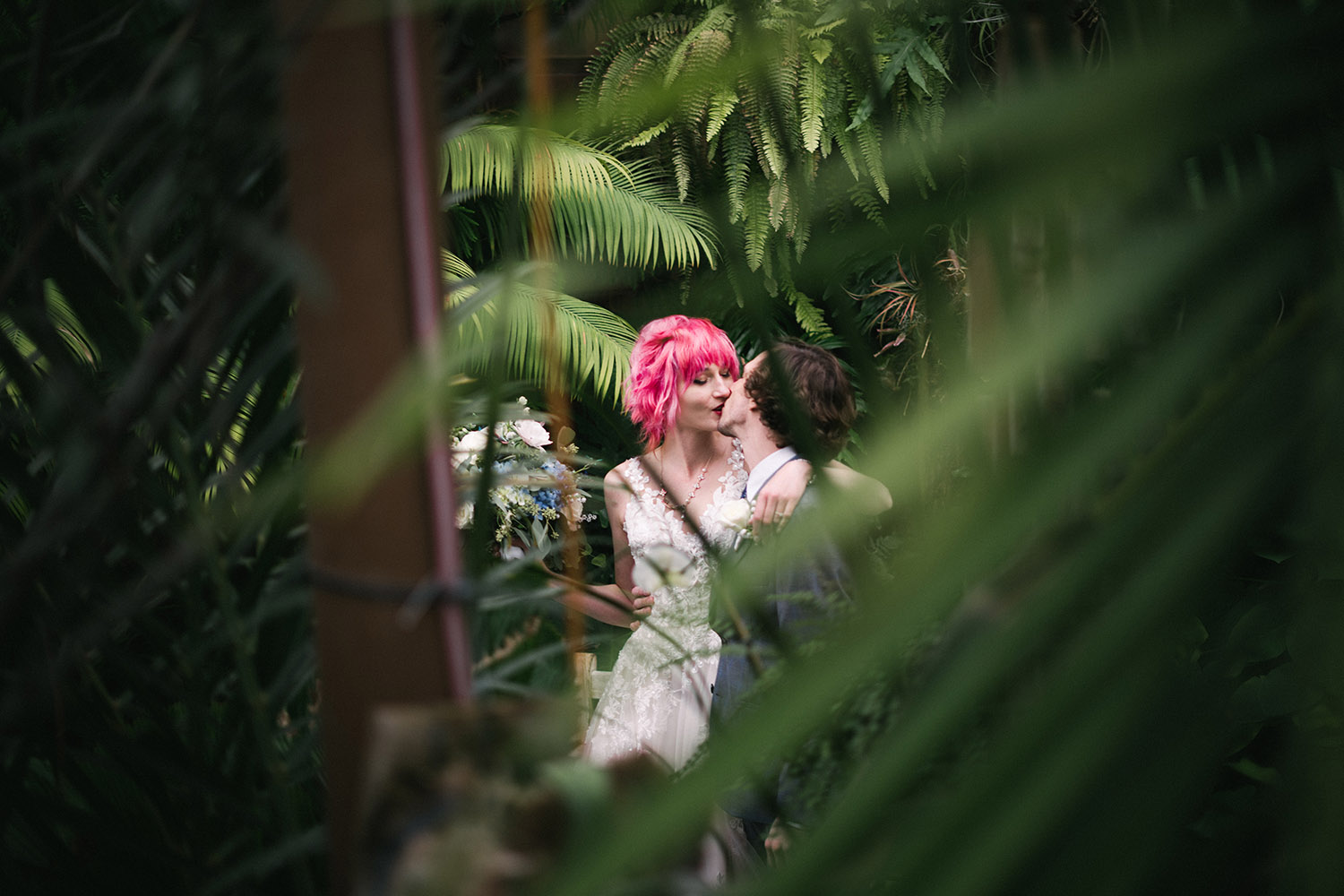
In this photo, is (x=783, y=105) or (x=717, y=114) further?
(x=717, y=114)

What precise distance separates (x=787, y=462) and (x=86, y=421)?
58.4 inches

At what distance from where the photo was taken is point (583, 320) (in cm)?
295

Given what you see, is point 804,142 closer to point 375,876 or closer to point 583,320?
point 583,320

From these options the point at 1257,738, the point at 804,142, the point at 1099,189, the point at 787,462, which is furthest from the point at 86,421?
the point at 804,142

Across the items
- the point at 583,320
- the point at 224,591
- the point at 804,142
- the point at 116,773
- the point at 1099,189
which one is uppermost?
the point at 1099,189

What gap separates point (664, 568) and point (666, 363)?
1.55m

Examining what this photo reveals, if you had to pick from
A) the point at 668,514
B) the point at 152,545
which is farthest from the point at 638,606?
the point at 668,514

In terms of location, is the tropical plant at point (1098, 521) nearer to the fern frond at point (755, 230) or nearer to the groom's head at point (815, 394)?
the groom's head at point (815, 394)

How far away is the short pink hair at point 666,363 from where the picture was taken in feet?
6.31

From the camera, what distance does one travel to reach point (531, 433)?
1703mm

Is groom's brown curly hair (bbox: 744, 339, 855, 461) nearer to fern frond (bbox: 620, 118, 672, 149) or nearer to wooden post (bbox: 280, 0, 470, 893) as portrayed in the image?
fern frond (bbox: 620, 118, 672, 149)

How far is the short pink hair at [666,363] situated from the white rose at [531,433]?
0.70 feet

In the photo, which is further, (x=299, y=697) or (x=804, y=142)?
(x=804, y=142)

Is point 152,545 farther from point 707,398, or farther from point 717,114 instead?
point 717,114
